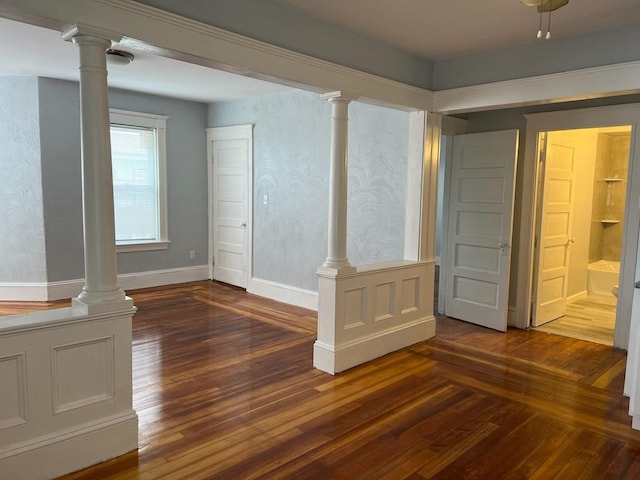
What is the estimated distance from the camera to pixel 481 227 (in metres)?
4.91

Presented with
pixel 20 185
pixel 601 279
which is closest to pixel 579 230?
pixel 601 279

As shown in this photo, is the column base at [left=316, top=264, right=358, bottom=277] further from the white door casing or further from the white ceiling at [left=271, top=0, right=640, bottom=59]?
the white door casing

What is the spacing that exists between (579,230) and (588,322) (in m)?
1.30

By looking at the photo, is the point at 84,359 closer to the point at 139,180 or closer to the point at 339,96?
the point at 339,96

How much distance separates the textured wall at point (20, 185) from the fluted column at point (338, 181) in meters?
3.86

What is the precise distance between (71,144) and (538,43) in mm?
5147

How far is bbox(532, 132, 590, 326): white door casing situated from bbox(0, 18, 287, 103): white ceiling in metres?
3.12

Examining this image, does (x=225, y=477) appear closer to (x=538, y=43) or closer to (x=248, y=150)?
(x=538, y=43)

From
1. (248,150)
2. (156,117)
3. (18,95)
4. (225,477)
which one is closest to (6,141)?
(18,95)

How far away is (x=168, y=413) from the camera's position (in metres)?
2.95

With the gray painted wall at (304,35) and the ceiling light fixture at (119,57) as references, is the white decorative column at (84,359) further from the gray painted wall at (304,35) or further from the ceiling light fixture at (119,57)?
the ceiling light fixture at (119,57)

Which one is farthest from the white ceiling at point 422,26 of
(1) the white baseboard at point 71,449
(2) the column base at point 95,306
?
(1) the white baseboard at point 71,449

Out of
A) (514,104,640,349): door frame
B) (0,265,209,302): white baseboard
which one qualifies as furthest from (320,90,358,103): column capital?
(0,265,209,302): white baseboard

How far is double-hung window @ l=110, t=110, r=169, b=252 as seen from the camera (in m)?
6.16
